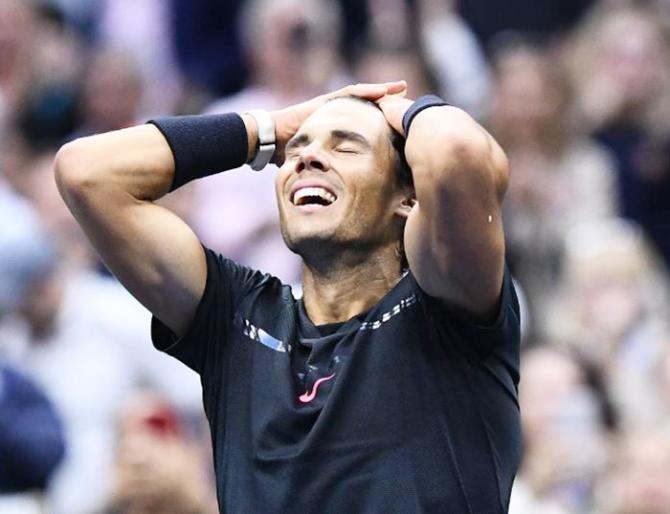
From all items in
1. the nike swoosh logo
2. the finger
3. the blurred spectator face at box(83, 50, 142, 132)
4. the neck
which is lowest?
the blurred spectator face at box(83, 50, 142, 132)

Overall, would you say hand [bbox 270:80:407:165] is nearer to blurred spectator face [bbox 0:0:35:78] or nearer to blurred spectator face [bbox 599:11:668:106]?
blurred spectator face [bbox 0:0:35:78]

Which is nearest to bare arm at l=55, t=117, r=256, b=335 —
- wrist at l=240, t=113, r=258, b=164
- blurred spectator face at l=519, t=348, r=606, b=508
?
wrist at l=240, t=113, r=258, b=164

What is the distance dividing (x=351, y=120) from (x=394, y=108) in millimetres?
98

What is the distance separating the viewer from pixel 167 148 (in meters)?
Result: 4.18

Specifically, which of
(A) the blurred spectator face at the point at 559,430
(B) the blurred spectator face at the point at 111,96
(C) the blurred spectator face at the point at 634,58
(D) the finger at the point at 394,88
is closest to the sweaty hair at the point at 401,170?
(D) the finger at the point at 394,88

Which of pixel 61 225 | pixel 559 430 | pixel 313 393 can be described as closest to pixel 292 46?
pixel 61 225

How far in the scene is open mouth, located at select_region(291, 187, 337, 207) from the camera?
4.06 m

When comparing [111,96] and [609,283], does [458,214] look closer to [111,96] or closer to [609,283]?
[609,283]

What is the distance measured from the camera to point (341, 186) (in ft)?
13.3

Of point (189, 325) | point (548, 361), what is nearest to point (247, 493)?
point (189, 325)

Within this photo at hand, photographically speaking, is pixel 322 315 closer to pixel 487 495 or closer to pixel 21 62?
pixel 487 495

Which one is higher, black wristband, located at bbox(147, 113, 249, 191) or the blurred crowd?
black wristband, located at bbox(147, 113, 249, 191)

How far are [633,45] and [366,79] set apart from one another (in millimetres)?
1315

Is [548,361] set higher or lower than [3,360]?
lower
